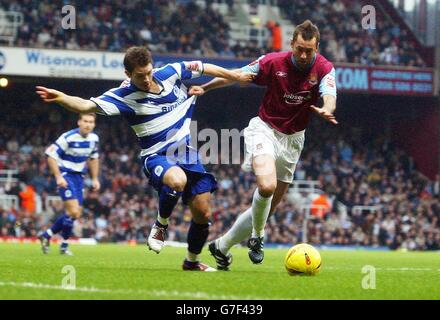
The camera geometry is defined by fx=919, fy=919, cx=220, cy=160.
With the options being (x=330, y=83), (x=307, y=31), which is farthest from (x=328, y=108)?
(x=307, y=31)

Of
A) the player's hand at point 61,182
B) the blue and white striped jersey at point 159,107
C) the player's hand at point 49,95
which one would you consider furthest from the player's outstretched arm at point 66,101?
the player's hand at point 61,182

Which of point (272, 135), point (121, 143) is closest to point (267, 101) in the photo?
point (272, 135)

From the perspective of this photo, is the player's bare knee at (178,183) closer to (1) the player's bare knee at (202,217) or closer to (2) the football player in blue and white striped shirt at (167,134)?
(2) the football player in blue and white striped shirt at (167,134)

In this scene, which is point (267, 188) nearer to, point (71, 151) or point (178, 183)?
point (178, 183)

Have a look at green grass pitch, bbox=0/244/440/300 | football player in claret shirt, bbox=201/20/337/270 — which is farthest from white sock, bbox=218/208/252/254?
green grass pitch, bbox=0/244/440/300

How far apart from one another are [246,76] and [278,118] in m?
0.60

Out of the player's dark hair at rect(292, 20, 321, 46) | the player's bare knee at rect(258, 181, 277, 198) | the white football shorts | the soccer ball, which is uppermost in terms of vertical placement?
the player's dark hair at rect(292, 20, 321, 46)

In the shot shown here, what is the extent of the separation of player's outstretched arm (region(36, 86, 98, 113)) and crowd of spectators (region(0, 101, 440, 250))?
685 inches

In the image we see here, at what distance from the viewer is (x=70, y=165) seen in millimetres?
15836

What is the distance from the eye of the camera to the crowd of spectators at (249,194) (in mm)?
27734

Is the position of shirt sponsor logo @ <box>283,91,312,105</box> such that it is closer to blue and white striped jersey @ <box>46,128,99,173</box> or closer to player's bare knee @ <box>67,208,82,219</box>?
player's bare knee @ <box>67,208,82,219</box>

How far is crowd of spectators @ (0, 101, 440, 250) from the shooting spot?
27734 millimetres

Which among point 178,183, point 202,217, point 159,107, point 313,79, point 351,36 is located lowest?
point 202,217
